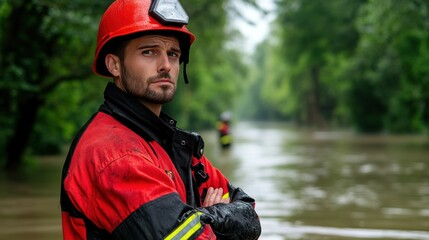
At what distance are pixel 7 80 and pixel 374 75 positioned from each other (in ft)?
100

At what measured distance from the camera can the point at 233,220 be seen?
2.64m

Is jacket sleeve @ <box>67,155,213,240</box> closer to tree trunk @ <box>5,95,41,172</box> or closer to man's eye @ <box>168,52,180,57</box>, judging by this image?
man's eye @ <box>168,52,180,57</box>

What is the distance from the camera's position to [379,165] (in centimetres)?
1936

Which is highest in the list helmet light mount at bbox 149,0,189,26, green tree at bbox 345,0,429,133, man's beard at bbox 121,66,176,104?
green tree at bbox 345,0,429,133

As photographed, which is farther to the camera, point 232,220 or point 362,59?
point 362,59

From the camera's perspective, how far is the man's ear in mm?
2826

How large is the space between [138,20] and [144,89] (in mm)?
266

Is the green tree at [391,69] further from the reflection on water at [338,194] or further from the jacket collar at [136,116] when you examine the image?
the jacket collar at [136,116]

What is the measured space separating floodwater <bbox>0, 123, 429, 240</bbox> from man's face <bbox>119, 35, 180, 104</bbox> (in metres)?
5.59

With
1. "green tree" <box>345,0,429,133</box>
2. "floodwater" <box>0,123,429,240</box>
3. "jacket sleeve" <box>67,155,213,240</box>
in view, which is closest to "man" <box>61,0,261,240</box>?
"jacket sleeve" <box>67,155,213,240</box>

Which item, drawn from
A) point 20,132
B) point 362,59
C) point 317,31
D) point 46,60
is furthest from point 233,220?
point 317,31

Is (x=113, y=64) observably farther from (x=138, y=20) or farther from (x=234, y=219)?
(x=234, y=219)

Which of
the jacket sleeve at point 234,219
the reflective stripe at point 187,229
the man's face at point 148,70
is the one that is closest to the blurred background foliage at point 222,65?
the man's face at point 148,70

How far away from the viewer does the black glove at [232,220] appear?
8.29 ft
